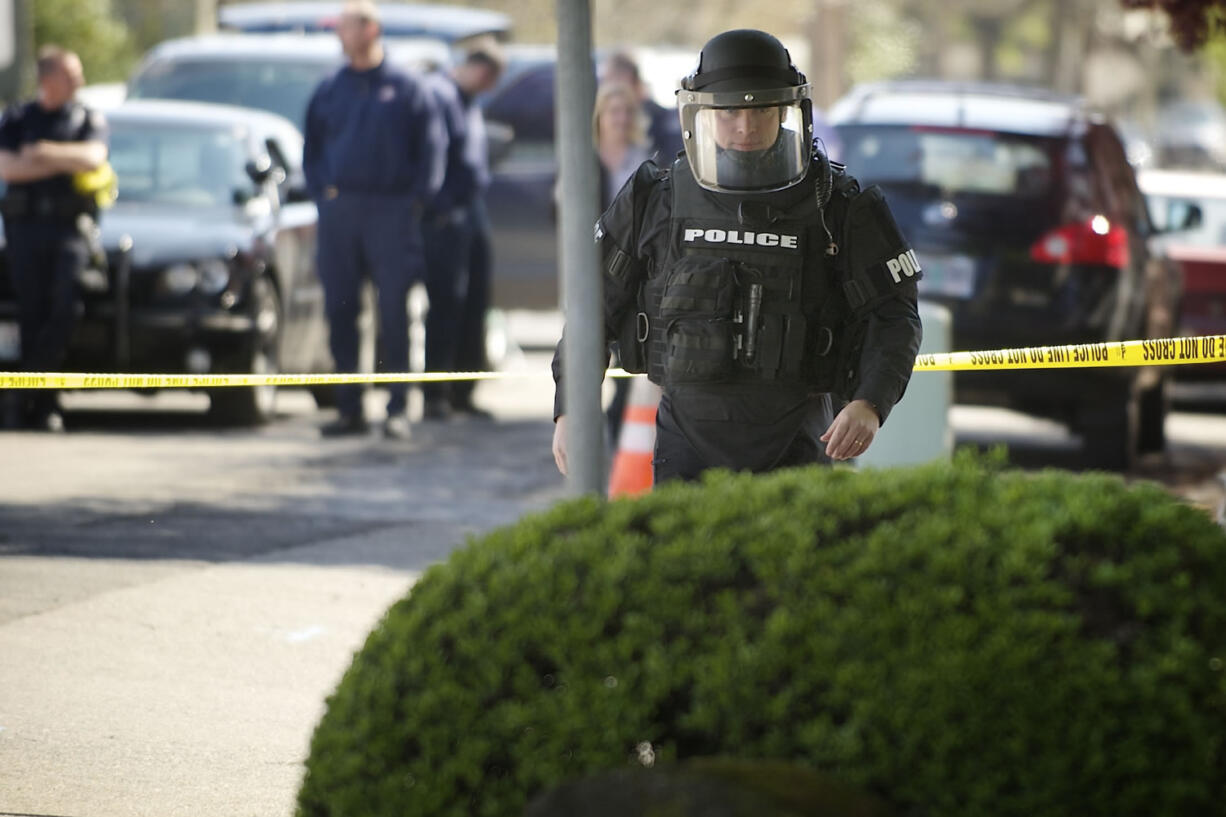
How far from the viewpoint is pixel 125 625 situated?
730 centimetres

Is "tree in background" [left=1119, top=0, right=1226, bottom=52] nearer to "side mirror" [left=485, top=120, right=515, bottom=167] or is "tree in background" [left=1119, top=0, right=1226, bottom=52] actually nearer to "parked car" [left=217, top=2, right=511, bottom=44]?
"side mirror" [left=485, top=120, right=515, bottom=167]

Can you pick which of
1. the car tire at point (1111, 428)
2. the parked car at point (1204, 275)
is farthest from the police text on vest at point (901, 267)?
the parked car at point (1204, 275)

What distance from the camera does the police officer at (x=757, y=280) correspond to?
15.9 feet

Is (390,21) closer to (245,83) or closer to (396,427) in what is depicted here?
(245,83)

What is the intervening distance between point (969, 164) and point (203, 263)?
425 cm

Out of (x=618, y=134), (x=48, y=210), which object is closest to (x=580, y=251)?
(x=618, y=134)

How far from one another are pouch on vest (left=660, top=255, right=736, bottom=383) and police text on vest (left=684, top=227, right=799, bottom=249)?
0.15ft

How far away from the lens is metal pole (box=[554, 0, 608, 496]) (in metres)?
3.62

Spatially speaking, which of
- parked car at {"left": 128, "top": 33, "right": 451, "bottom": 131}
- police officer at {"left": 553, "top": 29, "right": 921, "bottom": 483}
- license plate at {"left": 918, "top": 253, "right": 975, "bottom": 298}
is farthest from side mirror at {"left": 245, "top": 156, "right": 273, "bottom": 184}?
police officer at {"left": 553, "top": 29, "right": 921, "bottom": 483}

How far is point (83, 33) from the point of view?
3438cm

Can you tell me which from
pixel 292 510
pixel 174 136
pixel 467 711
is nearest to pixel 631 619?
pixel 467 711

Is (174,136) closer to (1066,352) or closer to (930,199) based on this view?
(930,199)

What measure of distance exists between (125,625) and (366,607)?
85 cm

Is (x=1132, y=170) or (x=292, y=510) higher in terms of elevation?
(x=1132, y=170)
